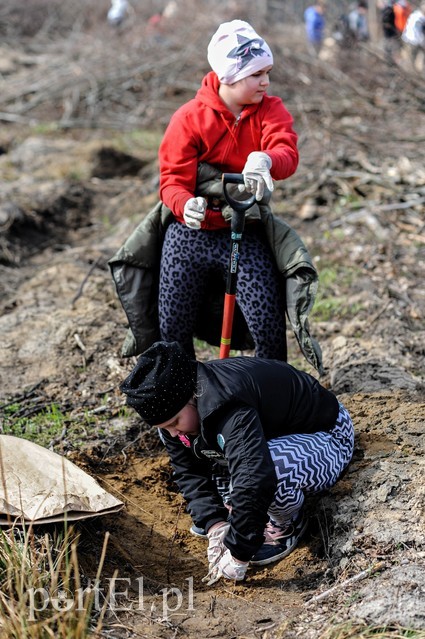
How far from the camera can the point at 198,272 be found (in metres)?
3.77

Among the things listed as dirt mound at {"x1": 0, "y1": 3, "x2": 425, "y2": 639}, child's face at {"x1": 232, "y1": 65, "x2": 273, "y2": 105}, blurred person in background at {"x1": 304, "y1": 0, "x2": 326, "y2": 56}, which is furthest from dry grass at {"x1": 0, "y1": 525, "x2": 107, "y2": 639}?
blurred person in background at {"x1": 304, "y1": 0, "x2": 326, "y2": 56}

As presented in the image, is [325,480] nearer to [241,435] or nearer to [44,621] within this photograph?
[241,435]

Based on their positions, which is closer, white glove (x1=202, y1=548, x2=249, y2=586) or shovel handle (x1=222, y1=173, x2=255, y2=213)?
white glove (x1=202, y1=548, x2=249, y2=586)

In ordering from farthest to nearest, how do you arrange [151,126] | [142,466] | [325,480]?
[151,126]
[142,466]
[325,480]

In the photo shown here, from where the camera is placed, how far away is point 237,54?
3.50 metres

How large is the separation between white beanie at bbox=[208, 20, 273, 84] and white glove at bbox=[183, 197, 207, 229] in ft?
1.88

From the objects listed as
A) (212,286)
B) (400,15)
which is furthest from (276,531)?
(400,15)

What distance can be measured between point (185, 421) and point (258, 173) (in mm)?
1060

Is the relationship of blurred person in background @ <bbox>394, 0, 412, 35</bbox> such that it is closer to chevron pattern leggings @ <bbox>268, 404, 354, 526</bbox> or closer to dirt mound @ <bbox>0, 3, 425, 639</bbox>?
dirt mound @ <bbox>0, 3, 425, 639</bbox>

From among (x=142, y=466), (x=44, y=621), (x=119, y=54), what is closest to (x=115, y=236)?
(x=142, y=466)

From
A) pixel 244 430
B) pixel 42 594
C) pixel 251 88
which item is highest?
pixel 251 88

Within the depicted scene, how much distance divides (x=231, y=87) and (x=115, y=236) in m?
4.43

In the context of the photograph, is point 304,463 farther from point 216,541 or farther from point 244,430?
point 216,541

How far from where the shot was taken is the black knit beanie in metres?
3.06
